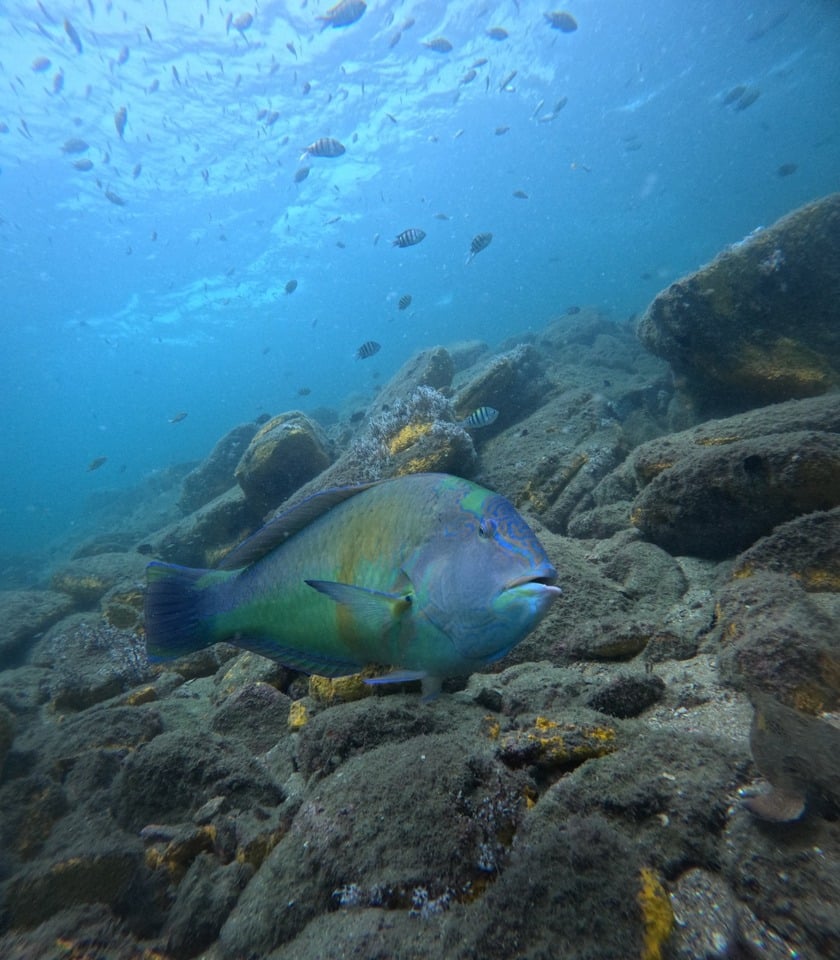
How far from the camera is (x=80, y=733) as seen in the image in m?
3.72

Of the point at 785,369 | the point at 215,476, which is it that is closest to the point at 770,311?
the point at 785,369

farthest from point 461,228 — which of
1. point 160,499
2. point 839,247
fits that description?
point 839,247

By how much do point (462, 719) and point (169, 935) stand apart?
61.9 inches

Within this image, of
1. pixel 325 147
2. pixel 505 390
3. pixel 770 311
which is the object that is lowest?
pixel 770 311

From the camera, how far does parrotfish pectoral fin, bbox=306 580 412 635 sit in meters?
1.23

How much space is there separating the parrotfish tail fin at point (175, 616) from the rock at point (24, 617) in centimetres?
988

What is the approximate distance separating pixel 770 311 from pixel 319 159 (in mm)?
43019

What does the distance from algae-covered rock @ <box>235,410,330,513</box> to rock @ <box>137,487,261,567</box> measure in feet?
1.59

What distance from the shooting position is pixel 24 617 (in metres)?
9.09

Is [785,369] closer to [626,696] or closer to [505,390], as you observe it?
[505,390]

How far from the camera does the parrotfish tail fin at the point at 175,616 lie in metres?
1.56

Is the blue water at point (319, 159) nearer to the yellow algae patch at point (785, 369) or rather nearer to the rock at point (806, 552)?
the yellow algae patch at point (785, 369)

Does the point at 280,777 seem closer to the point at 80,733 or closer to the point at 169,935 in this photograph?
the point at 169,935

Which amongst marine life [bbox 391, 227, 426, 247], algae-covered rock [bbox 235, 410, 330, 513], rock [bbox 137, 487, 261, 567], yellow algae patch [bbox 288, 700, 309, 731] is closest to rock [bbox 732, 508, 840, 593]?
yellow algae patch [bbox 288, 700, 309, 731]
